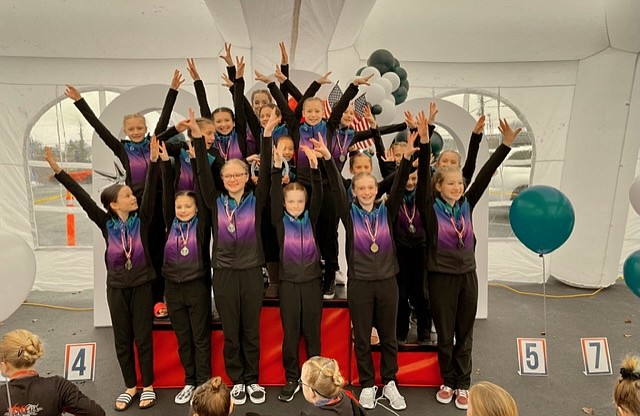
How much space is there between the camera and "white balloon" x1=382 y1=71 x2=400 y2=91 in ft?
14.8

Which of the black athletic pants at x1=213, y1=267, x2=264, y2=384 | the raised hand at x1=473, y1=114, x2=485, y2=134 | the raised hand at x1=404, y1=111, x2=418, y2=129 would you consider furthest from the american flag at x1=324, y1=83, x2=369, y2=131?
the black athletic pants at x1=213, y1=267, x2=264, y2=384

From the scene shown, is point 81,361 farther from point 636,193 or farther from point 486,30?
point 486,30

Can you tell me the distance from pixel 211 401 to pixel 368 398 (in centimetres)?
145

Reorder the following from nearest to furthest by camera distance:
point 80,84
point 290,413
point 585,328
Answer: point 290,413, point 585,328, point 80,84

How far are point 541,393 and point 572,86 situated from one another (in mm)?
3400

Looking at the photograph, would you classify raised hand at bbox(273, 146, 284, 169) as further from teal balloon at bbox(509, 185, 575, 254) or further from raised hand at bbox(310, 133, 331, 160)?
teal balloon at bbox(509, 185, 575, 254)

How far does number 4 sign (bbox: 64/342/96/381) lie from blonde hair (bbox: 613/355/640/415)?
276cm

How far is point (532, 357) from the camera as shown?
3.33m

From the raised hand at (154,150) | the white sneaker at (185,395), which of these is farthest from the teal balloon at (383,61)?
the white sneaker at (185,395)

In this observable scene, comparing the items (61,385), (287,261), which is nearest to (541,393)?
(287,261)

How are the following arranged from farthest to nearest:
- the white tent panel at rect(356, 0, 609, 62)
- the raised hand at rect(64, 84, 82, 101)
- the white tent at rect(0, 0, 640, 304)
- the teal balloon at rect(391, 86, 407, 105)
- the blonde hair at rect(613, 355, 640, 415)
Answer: the white tent panel at rect(356, 0, 609, 62) → the teal balloon at rect(391, 86, 407, 105) → the white tent at rect(0, 0, 640, 304) → the raised hand at rect(64, 84, 82, 101) → the blonde hair at rect(613, 355, 640, 415)

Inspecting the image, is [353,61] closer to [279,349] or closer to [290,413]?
[279,349]

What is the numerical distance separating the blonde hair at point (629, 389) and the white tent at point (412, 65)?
2.96m

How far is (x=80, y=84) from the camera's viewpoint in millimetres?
5098
